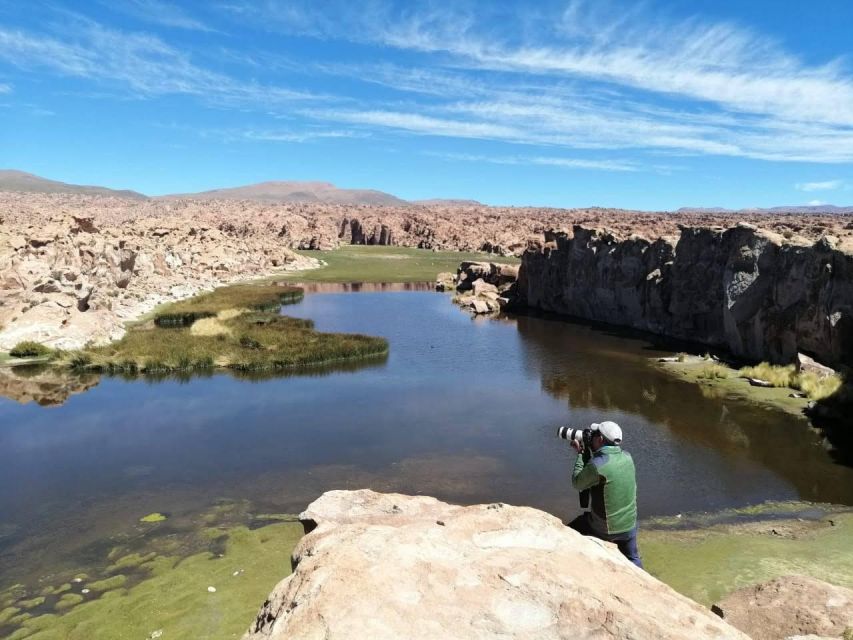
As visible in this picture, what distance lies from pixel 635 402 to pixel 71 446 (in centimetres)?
1994

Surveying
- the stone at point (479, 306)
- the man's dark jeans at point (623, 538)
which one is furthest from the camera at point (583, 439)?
the stone at point (479, 306)

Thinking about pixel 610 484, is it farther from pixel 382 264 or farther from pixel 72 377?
pixel 382 264

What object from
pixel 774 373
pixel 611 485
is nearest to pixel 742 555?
pixel 611 485

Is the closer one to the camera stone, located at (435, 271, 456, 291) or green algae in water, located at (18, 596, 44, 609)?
green algae in water, located at (18, 596, 44, 609)

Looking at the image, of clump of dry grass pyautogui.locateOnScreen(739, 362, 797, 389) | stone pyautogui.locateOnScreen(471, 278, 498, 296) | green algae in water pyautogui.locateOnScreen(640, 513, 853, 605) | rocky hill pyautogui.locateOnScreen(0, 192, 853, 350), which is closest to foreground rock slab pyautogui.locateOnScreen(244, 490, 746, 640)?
green algae in water pyautogui.locateOnScreen(640, 513, 853, 605)

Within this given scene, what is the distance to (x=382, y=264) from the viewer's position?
92.6m

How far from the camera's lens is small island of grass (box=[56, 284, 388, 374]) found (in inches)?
1128

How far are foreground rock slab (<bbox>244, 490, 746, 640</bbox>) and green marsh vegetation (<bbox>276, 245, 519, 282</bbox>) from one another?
6869 centimetres

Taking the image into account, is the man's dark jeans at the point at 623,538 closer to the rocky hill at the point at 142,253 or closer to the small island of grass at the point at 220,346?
the small island of grass at the point at 220,346

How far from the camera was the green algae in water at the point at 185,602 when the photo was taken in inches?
365

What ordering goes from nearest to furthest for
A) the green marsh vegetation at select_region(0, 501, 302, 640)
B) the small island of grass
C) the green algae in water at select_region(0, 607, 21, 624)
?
the green marsh vegetation at select_region(0, 501, 302, 640) → the green algae in water at select_region(0, 607, 21, 624) → the small island of grass

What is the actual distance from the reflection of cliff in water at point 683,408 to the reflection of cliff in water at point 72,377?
389 inches

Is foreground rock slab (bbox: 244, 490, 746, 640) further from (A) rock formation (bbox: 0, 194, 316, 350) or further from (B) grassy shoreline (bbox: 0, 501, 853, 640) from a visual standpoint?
(A) rock formation (bbox: 0, 194, 316, 350)

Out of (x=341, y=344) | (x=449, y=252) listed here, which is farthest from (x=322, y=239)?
(x=341, y=344)
